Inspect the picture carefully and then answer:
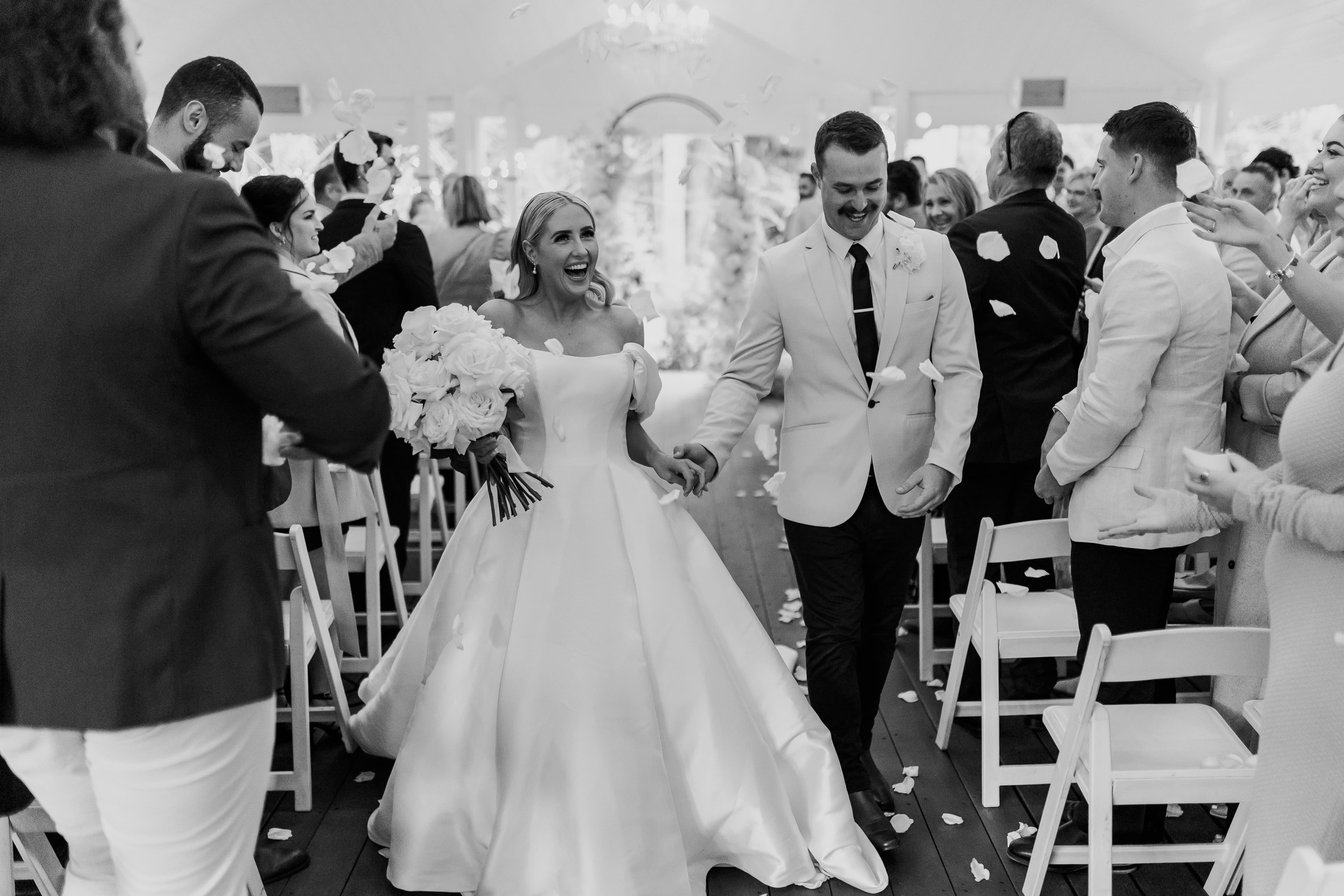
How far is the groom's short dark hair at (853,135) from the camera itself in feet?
8.83

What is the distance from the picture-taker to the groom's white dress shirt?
2.54 m

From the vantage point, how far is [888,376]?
275cm

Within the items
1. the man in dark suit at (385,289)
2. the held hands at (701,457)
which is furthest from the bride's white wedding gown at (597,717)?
the man in dark suit at (385,289)

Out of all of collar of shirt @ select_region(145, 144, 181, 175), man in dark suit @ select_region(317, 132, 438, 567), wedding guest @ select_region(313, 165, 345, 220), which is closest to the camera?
collar of shirt @ select_region(145, 144, 181, 175)

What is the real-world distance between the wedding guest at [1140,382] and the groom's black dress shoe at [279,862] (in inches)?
69.0

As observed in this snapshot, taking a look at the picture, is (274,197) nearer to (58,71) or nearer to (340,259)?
(340,259)

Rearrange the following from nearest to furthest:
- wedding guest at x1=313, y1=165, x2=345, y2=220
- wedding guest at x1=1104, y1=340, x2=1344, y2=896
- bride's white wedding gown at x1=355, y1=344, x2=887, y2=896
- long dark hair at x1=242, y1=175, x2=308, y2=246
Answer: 1. wedding guest at x1=1104, y1=340, x2=1344, y2=896
2. bride's white wedding gown at x1=355, y1=344, x2=887, y2=896
3. long dark hair at x1=242, y1=175, x2=308, y2=246
4. wedding guest at x1=313, y1=165, x2=345, y2=220

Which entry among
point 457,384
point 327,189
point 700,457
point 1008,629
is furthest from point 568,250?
point 327,189

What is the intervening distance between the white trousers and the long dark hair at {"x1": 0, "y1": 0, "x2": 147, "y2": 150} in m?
0.70

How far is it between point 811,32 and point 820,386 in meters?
10.0

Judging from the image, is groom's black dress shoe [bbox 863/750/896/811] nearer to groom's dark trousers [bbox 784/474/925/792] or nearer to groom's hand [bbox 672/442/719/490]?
Result: groom's dark trousers [bbox 784/474/925/792]

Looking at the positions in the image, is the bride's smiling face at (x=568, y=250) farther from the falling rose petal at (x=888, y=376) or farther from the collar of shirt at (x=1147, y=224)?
the collar of shirt at (x=1147, y=224)

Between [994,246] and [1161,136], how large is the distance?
3.76 ft

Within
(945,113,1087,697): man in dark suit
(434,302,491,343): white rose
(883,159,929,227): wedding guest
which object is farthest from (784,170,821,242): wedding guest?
(434,302,491,343): white rose
